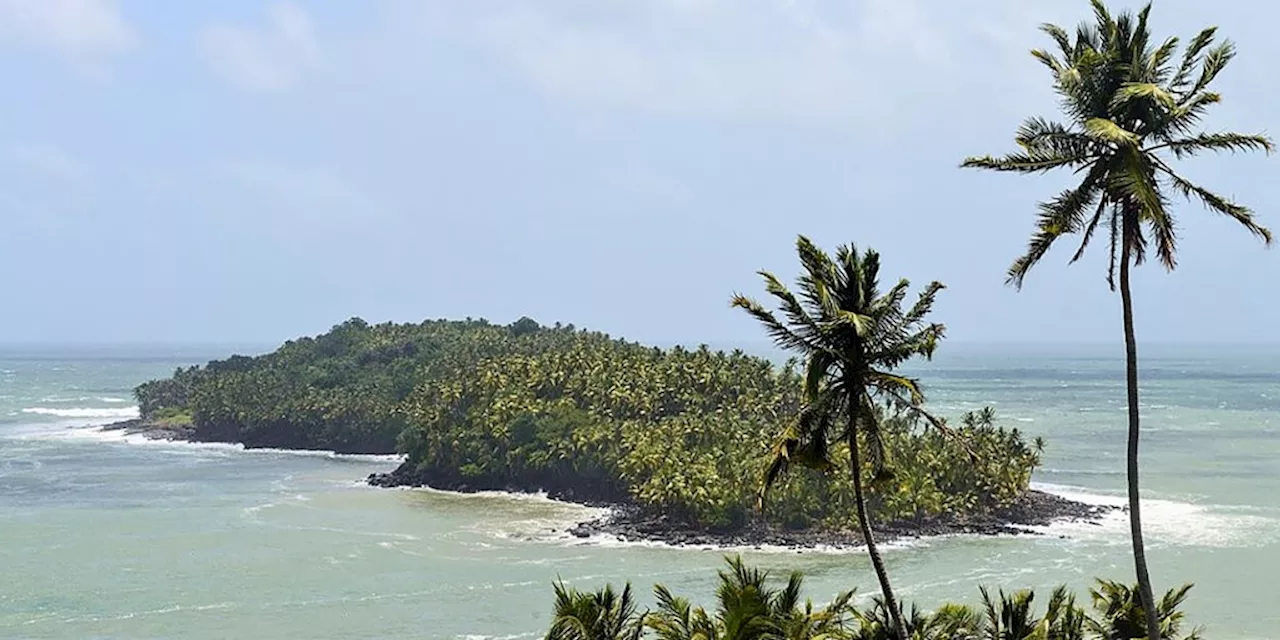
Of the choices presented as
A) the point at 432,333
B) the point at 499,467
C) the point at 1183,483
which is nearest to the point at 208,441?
the point at 432,333

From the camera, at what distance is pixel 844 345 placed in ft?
67.5

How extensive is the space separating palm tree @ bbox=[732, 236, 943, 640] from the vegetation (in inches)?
75.2

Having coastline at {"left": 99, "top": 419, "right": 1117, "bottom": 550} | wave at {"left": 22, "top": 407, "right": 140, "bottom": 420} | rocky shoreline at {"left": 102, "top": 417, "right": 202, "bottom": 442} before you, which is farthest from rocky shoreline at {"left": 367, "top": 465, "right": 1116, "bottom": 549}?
wave at {"left": 22, "top": 407, "right": 140, "bottom": 420}

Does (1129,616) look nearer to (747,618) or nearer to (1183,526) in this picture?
(747,618)

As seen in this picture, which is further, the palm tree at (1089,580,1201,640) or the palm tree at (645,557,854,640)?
the palm tree at (1089,580,1201,640)

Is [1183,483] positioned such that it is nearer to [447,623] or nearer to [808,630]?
[447,623]

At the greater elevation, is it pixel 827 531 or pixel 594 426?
pixel 594 426

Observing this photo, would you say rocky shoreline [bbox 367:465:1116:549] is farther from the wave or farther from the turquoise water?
the wave

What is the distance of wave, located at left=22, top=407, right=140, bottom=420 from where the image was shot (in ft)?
557

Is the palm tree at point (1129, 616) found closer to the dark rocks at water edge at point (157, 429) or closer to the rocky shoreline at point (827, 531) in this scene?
the rocky shoreline at point (827, 531)

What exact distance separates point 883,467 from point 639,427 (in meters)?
67.1

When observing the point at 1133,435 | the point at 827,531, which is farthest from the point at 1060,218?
the point at 827,531

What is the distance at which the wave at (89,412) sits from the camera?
170 metres

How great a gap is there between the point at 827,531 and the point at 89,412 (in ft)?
457
